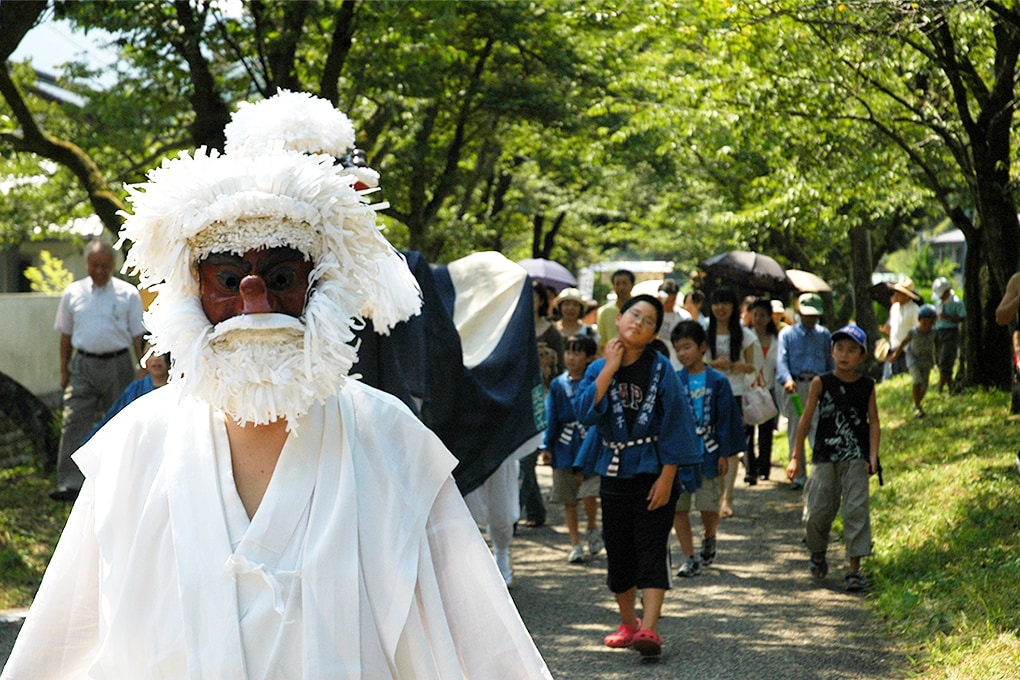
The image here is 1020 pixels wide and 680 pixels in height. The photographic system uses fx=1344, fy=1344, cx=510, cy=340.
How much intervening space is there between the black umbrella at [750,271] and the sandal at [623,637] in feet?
40.0

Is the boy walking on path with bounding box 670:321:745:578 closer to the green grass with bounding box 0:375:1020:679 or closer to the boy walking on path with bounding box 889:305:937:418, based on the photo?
the green grass with bounding box 0:375:1020:679

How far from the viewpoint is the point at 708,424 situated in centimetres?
912

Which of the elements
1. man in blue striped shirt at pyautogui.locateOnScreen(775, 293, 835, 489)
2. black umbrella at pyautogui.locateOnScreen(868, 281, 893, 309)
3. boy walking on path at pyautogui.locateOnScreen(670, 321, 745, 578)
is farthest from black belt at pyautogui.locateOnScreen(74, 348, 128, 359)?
black umbrella at pyautogui.locateOnScreen(868, 281, 893, 309)

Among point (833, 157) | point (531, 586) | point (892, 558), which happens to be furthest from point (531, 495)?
point (833, 157)

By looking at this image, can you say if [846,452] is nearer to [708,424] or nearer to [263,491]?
[708,424]

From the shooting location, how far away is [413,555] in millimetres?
2818

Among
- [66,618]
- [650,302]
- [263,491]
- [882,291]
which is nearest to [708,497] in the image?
[650,302]

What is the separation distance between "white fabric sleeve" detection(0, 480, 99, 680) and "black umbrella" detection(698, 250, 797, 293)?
646 inches

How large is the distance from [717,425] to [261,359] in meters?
6.64

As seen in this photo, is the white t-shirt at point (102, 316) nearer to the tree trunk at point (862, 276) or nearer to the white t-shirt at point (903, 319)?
the white t-shirt at point (903, 319)

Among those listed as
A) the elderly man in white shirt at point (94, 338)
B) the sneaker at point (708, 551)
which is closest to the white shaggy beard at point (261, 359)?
the sneaker at point (708, 551)

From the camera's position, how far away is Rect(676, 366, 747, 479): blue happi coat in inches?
356

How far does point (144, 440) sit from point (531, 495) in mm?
7857

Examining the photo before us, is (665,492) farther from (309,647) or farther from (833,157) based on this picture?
(833,157)
